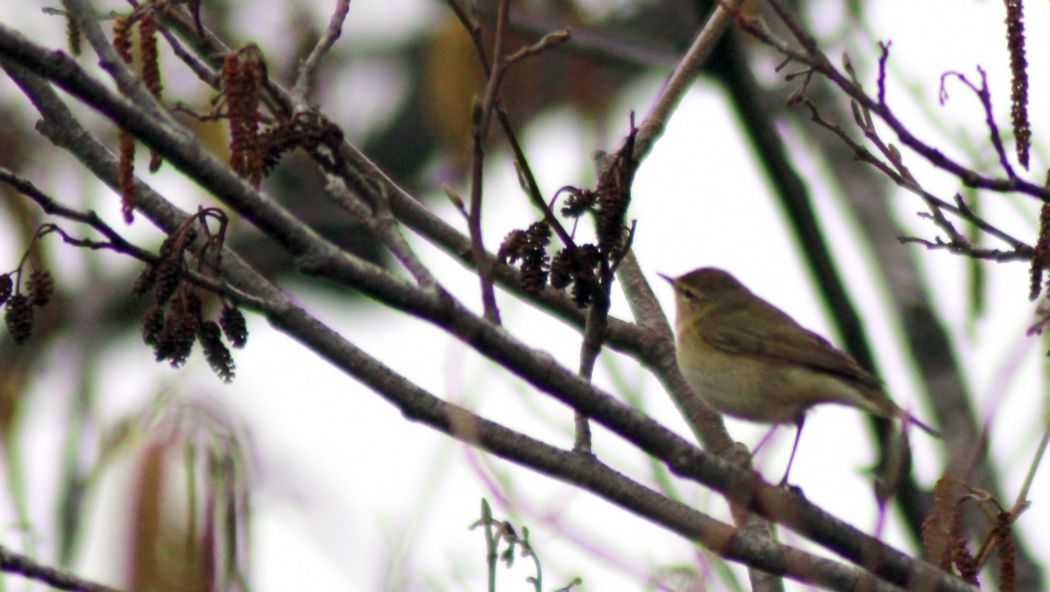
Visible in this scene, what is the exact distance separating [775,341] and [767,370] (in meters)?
0.26

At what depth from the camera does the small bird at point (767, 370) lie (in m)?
5.64

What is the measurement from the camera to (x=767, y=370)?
5992mm

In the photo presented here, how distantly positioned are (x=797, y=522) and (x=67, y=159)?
22.8ft

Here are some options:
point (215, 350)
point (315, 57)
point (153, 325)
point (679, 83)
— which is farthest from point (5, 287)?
point (679, 83)

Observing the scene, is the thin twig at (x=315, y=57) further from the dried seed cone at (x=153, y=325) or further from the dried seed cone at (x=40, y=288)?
the dried seed cone at (x=40, y=288)

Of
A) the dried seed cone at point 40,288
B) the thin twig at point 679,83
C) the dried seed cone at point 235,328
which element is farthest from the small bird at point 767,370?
the dried seed cone at point 40,288

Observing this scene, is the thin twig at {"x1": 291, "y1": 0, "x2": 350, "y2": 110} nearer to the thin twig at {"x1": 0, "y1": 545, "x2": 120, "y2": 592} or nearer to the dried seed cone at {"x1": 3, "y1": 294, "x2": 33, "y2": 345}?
the dried seed cone at {"x1": 3, "y1": 294, "x2": 33, "y2": 345}

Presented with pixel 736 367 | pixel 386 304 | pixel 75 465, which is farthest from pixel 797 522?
pixel 75 465

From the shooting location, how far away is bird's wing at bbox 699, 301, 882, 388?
5.75m

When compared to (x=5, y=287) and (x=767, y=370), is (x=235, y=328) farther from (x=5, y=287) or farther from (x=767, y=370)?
(x=767, y=370)

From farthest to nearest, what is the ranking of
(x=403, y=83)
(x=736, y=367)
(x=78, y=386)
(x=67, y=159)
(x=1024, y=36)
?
1. (x=403, y=83)
2. (x=67, y=159)
3. (x=78, y=386)
4. (x=736, y=367)
5. (x=1024, y=36)

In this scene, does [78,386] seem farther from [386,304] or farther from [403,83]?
[403,83]

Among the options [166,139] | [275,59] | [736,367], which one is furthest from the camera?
[275,59]

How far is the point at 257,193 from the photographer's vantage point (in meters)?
→ 2.57
